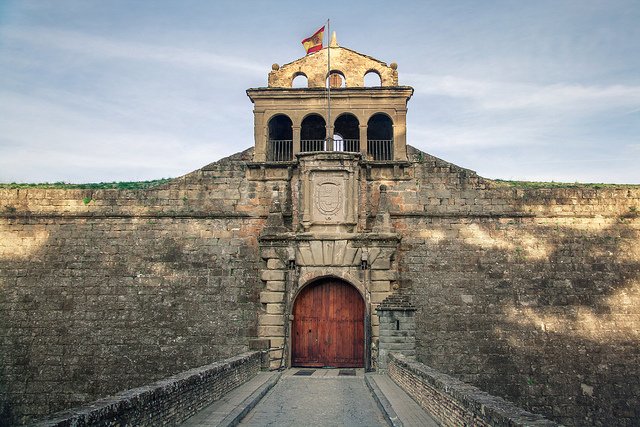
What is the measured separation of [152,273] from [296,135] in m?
5.70

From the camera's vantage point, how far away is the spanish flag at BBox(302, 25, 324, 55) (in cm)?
1524

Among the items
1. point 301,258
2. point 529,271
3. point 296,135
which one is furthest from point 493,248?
point 296,135

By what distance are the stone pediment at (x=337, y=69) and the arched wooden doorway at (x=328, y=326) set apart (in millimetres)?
6016

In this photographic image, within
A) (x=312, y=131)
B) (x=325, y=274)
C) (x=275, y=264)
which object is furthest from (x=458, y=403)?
(x=312, y=131)

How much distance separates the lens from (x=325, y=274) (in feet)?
46.2

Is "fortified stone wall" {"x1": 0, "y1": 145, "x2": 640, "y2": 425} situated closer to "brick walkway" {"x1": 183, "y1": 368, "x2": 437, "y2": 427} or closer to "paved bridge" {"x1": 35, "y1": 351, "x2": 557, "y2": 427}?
"paved bridge" {"x1": 35, "y1": 351, "x2": 557, "y2": 427}

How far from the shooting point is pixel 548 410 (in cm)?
1317

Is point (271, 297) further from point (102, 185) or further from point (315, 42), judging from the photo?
point (315, 42)

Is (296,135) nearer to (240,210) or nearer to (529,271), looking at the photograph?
(240,210)

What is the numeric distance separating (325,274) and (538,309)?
5814mm

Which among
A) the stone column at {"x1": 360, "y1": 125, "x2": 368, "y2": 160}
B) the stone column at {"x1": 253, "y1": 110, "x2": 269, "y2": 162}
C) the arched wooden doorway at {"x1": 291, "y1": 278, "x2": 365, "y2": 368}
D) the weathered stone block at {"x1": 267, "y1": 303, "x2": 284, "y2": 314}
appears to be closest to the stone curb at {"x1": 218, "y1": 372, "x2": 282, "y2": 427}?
the weathered stone block at {"x1": 267, "y1": 303, "x2": 284, "y2": 314}

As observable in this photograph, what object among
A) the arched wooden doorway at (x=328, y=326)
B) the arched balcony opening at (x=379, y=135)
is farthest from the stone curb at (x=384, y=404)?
the arched balcony opening at (x=379, y=135)

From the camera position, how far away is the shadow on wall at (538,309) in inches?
529

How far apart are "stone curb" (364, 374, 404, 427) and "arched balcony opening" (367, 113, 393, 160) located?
8068mm
